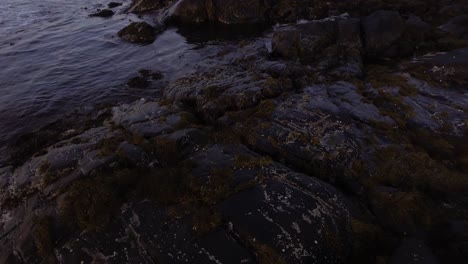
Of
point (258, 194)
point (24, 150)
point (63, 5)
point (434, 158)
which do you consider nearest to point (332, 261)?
point (258, 194)

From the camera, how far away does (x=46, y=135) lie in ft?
37.2

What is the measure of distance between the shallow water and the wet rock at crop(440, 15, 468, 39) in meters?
13.2

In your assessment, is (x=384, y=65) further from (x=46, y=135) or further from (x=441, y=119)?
(x=46, y=135)

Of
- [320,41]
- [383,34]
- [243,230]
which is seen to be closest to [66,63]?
[320,41]

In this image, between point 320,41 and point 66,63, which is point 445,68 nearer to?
point 320,41

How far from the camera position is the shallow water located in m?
13.7

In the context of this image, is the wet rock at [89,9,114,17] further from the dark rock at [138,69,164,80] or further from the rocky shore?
the rocky shore

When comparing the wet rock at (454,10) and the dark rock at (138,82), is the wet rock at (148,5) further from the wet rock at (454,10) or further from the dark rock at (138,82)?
the wet rock at (454,10)

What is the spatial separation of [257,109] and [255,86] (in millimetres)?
1594

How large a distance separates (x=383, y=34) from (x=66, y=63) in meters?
16.5

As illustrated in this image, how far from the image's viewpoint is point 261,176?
7371mm

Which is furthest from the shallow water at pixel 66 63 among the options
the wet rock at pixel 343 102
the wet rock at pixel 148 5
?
the wet rock at pixel 343 102

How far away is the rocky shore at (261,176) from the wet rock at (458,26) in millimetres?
4049

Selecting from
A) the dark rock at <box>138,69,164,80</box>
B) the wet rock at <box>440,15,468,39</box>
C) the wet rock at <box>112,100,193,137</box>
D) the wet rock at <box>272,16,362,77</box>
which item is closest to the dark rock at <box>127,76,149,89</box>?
the dark rock at <box>138,69,164,80</box>
